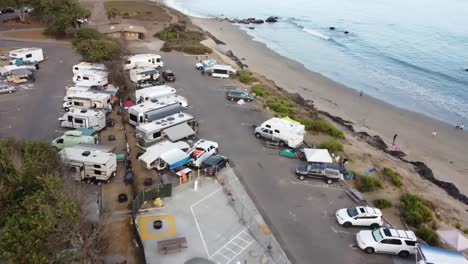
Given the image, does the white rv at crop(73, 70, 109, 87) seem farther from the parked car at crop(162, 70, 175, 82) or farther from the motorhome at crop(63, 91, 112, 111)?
the parked car at crop(162, 70, 175, 82)

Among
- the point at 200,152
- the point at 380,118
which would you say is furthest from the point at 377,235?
the point at 380,118

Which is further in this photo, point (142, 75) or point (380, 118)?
point (380, 118)

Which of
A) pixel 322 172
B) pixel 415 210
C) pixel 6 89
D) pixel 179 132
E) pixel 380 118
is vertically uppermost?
pixel 322 172

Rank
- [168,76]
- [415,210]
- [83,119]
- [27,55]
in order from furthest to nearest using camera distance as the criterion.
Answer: [27,55] → [168,76] → [83,119] → [415,210]

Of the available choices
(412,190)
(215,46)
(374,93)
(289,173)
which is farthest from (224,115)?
(215,46)

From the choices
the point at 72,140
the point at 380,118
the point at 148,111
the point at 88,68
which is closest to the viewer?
the point at 72,140

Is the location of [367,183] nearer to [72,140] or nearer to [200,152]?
[200,152]

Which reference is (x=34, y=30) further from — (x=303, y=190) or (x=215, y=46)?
(x=303, y=190)
